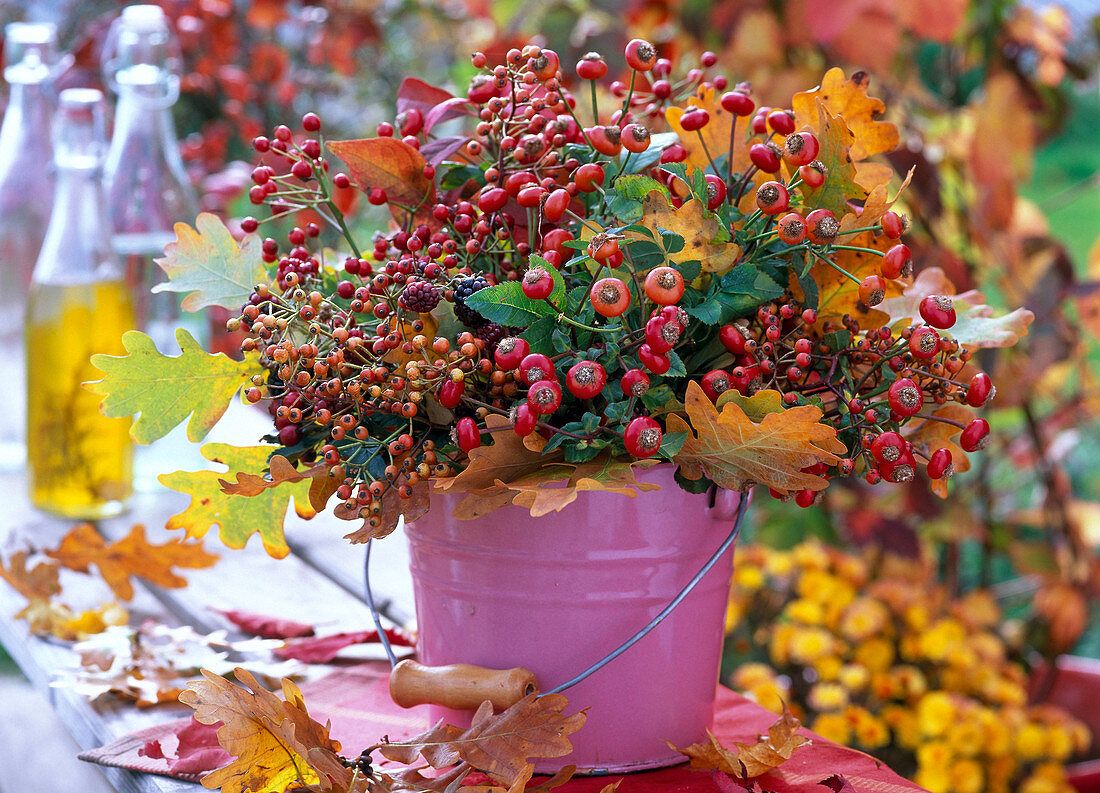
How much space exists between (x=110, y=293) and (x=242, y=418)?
0.85ft

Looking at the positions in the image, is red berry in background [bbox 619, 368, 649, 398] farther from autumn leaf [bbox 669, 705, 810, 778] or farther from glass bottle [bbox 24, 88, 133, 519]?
glass bottle [bbox 24, 88, 133, 519]

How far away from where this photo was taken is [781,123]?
436mm

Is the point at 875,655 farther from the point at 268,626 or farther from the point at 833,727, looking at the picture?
the point at 268,626

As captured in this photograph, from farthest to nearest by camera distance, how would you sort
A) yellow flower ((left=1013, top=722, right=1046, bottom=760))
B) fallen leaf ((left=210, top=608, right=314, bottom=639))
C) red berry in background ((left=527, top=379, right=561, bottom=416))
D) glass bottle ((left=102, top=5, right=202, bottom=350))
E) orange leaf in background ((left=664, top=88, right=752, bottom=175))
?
yellow flower ((left=1013, top=722, right=1046, bottom=760)), glass bottle ((left=102, top=5, right=202, bottom=350)), fallen leaf ((left=210, top=608, right=314, bottom=639)), orange leaf in background ((left=664, top=88, right=752, bottom=175)), red berry in background ((left=527, top=379, right=561, bottom=416))

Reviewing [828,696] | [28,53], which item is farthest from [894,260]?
[28,53]

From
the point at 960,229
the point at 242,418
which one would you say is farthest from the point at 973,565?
the point at 242,418

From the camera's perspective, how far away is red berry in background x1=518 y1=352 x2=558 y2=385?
39 cm

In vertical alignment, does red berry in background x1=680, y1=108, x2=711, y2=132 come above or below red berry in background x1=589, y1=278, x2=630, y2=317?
above

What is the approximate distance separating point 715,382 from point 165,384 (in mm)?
243

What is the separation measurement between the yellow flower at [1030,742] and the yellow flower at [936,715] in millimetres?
91

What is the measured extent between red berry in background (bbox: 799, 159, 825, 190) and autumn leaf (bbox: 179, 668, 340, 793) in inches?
11.3

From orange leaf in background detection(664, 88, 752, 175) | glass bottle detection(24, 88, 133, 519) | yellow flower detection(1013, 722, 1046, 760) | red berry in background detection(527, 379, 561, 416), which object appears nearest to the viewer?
red berry in background detection(527, 379, 561, 416)

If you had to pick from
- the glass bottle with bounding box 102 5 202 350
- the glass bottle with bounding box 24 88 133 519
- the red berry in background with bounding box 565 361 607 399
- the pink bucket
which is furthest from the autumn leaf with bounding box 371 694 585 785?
the glass bottle with bounding box 102 5 202 350

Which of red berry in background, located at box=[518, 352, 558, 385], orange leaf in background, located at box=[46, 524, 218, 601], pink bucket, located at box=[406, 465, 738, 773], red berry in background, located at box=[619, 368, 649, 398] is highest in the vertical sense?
red berry in background, located at box=[518, 352, 558, 385]
